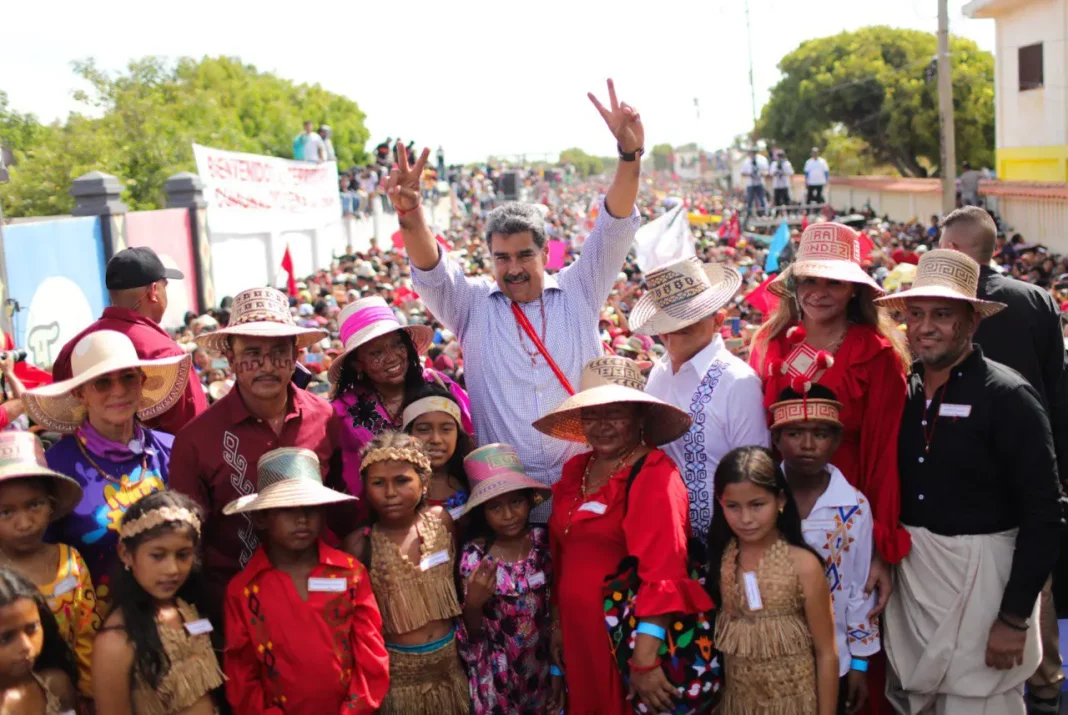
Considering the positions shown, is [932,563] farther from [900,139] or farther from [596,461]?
[900,139]

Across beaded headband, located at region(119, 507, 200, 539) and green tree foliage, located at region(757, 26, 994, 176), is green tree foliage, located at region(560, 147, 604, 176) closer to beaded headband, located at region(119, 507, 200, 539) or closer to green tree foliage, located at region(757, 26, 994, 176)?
green tree foliage, located at region(757, 26, 994, 176)

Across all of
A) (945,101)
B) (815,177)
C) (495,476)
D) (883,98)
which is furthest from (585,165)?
(495,476)

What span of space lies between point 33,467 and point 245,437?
0.69m

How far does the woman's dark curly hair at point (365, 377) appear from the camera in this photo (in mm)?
4199

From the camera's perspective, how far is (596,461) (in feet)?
12.3

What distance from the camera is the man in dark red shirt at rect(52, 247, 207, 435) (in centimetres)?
425

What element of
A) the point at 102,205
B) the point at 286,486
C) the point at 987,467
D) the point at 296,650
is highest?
the point at 102,205

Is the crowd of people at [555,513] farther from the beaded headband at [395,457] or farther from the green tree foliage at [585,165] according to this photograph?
the green tree foliage at [585,165]

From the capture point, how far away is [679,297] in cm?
394

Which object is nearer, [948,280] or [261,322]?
[948,280]

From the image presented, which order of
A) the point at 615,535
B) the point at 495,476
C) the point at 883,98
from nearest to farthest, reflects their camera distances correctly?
1. the point at 615,535
2. the point at 495,476
3. the point at 883,98

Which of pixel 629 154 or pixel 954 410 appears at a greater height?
pixel 629 154

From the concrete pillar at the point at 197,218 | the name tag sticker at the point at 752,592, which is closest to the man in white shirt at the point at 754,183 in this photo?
the concrete pillar at the point at 197,218

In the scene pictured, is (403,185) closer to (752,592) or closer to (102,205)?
(752,592)
